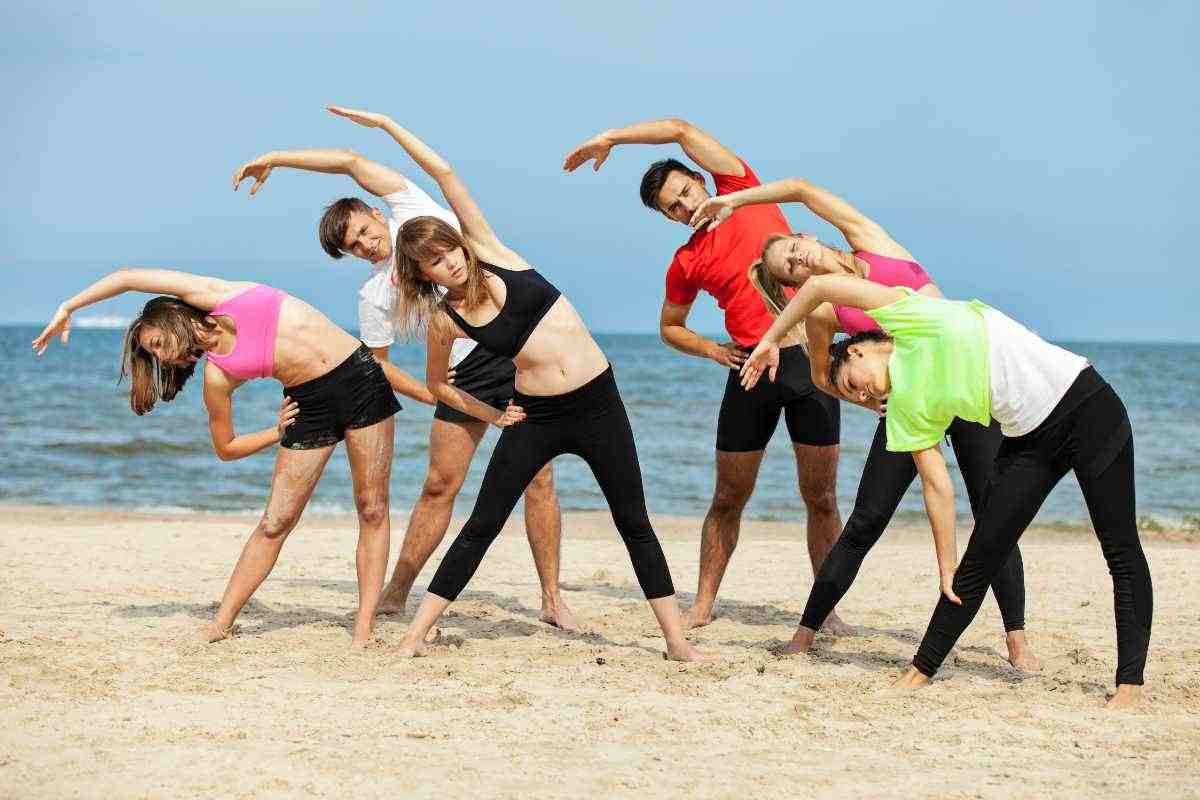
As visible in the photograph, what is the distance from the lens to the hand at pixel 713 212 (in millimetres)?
5551

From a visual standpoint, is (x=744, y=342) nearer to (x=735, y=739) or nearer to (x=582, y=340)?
(x=582, y=340)

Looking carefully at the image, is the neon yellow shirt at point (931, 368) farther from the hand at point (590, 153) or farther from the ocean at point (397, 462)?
the ocean at point (397, 462)

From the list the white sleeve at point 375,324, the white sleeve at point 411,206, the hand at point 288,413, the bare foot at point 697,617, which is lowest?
the bare foot at point 697,617

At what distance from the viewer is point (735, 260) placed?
6082 millimetres

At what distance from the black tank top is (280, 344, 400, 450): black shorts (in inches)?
27.1

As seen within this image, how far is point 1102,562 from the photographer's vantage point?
9047 mm

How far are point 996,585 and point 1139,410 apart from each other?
26.6 m

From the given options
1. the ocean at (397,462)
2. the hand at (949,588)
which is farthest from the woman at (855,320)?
the ocean at (397,462)

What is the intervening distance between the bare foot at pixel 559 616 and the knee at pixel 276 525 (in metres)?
1.49

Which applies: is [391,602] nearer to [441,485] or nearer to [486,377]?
[441,485]

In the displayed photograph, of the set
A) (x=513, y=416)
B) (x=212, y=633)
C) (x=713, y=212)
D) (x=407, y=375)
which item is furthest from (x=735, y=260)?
(x=212, y=633)

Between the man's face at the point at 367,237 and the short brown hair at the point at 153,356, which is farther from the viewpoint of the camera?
the man's face at the point at 367,237

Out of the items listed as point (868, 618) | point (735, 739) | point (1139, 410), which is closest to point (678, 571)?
point (868, 618)

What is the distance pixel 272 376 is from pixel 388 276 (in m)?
0.68
